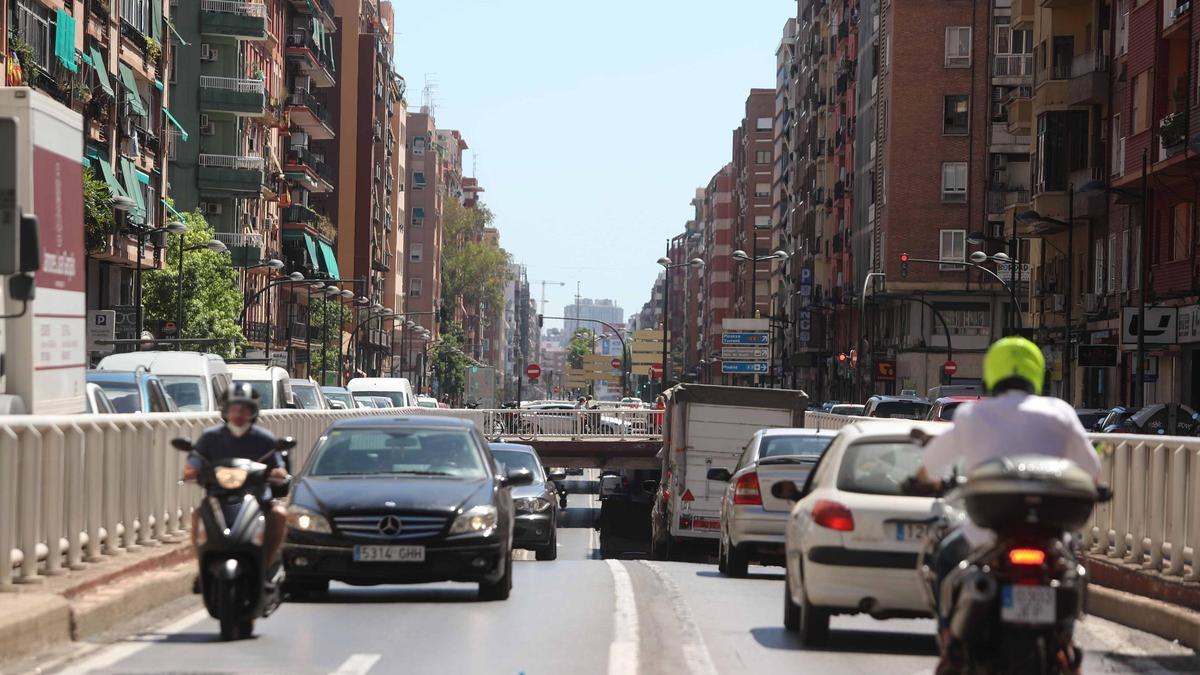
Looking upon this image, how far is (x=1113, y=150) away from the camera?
55594 millimetres

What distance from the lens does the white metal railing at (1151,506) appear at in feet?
49.8

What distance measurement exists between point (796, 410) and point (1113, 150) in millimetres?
23348

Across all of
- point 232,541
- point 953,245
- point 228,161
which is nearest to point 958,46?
point 953,245

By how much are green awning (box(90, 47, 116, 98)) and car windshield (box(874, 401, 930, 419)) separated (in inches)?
939

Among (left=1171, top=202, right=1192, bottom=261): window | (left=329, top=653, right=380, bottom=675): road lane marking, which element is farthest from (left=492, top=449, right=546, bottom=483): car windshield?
(left=1171, top=202, right=1192, bottom=261): window

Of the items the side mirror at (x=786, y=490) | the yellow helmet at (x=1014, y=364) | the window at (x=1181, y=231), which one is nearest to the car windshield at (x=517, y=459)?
the side mirror at (x=786, y=490)

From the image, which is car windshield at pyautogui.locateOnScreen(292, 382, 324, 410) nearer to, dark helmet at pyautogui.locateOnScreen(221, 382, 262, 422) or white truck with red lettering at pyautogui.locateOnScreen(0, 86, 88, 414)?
white truck with red lettering at pyautogui.locateOnScreen(0, 86, 88, 414)

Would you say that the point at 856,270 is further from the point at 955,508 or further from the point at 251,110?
the point at 955,508

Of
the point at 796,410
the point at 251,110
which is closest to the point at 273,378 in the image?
the point at 796,410

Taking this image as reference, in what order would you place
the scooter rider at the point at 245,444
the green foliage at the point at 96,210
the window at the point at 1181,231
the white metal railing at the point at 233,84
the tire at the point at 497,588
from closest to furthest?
the scooter rider at the point at 245,444 → the tire at the point at 497,588 → the window at the point at 1181,231 → the green foliage at the point at 96,210 → the white metal railing at the point at 233,84

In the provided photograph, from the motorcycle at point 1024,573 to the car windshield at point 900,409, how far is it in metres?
38.5

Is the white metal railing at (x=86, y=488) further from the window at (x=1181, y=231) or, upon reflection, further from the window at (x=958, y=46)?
the window at (x=958, y=46)

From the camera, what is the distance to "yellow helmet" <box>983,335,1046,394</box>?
886 centimetres

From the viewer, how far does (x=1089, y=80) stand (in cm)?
5747
